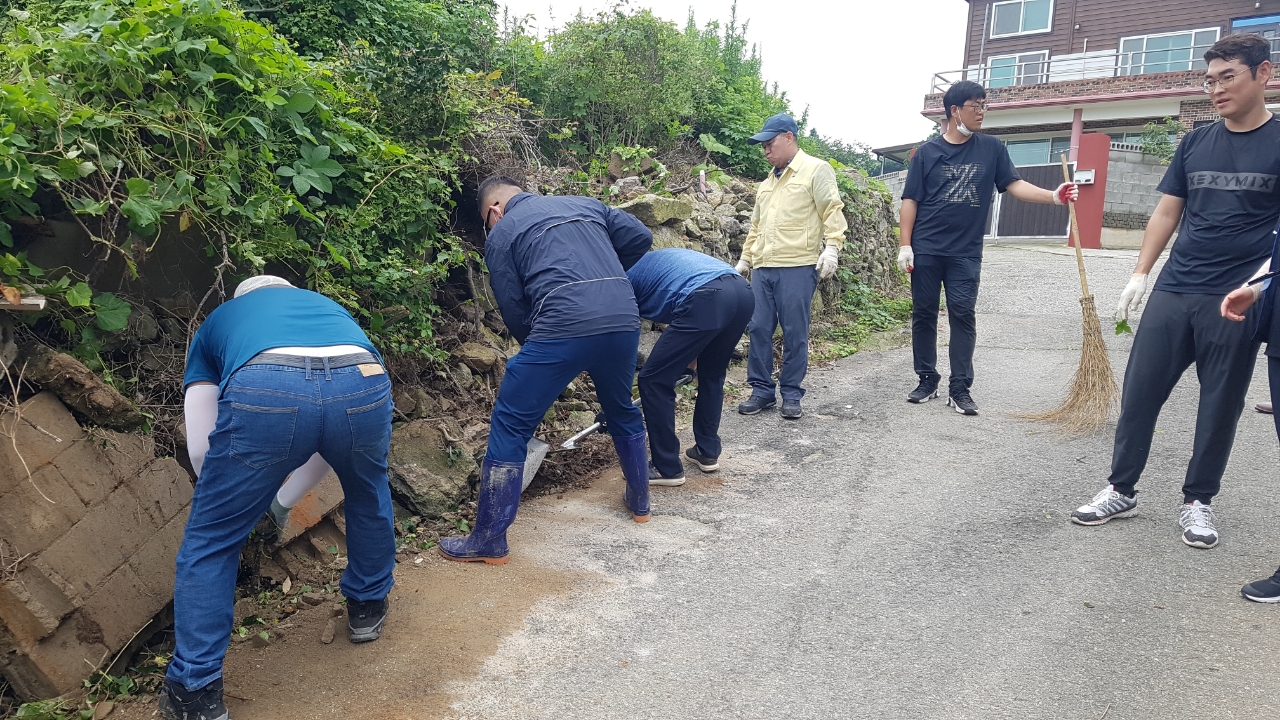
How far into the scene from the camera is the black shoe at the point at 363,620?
310 centimetres

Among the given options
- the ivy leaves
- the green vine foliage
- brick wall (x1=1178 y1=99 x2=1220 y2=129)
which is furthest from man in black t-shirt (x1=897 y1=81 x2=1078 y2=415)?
brick wall (x1=1178 y1=99 x2=1220 y2=129)

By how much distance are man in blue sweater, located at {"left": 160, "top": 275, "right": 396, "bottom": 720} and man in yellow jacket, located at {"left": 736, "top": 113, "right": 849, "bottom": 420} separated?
12.5 feet

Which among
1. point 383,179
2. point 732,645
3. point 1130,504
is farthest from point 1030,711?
point 383,179

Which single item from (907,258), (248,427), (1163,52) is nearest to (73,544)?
(248,427)

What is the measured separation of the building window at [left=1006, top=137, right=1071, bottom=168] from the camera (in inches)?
834

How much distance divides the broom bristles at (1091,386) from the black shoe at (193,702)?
205 inches

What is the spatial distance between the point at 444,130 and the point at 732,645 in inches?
137

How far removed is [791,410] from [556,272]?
288cm

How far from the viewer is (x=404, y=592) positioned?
350 cm

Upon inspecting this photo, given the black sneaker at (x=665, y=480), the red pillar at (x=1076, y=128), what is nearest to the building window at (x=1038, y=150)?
the red pillar at (x=1076, y=128)

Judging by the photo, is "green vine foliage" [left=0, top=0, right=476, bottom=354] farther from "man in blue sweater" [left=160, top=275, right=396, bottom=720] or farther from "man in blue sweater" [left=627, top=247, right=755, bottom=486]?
"man in blue sweater" [left=627, top=247, right=755, bottom=486]

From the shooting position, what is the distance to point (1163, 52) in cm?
2183

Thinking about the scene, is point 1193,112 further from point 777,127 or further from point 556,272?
point 556,272

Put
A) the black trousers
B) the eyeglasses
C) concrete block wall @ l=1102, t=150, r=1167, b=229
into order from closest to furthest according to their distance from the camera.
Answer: the eyeglasses → the black trousers → concrete block wall @ l=1102, t=150, r=1167, b=229
